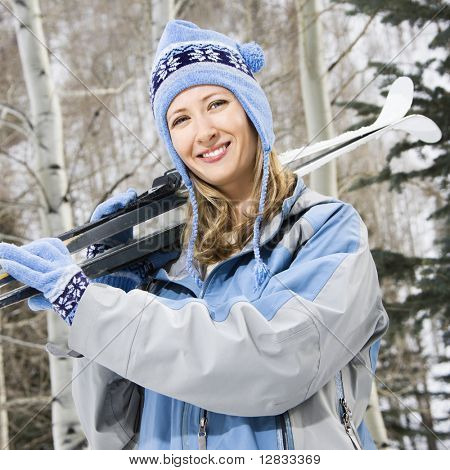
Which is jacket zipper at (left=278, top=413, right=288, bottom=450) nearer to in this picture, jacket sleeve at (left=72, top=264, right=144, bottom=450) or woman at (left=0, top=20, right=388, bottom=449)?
woman at (left=0, top=20, right=388, bottom=449)

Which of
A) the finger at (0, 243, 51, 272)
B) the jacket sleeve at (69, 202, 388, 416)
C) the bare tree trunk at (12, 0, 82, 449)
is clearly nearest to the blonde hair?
the jacket sleeve at (69, 202, 388, 416)

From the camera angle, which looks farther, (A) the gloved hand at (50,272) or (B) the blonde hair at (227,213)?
(B) the blonde hair at (227,213)

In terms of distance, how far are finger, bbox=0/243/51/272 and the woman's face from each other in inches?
15.5

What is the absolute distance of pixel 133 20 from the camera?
4.16 meters

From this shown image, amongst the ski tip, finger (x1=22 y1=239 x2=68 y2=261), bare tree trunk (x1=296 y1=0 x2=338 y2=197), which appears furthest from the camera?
bare tree trunk (x1=296 y1=0 x2=338 y2=197)

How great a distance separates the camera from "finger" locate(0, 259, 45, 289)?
97cm

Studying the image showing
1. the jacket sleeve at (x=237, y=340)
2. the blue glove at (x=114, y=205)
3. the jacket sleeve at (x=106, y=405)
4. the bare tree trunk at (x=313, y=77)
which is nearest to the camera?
the jacket sleeve at (x=237, y=340)

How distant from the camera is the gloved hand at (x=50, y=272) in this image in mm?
953

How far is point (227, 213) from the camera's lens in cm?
127

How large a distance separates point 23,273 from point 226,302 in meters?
0.35

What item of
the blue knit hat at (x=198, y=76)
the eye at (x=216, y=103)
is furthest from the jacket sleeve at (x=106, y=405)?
the eye at (x=216, y=103)

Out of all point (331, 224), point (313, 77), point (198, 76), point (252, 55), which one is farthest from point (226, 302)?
point (313, 77)

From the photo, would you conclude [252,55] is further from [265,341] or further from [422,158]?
[422,158]

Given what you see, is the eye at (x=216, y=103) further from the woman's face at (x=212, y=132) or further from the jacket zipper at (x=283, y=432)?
the jacket zipper at (x=283, y=432)
